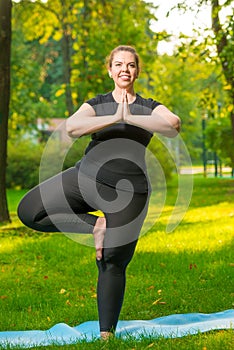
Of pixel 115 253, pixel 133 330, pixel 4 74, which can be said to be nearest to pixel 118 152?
pixel 115 253

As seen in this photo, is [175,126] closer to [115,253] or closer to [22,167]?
[115,253]

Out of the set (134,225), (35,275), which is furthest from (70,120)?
(35,275)

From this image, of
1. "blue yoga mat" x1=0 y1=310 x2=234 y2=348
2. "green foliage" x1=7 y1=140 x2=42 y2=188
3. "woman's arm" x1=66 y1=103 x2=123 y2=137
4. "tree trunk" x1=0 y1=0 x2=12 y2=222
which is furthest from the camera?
"green foliage" x1=7 y1=140 x2=42 y2=188

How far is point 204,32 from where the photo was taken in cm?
1574

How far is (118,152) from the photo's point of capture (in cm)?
502

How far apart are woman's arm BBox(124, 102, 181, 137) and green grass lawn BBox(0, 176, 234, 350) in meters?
1.51

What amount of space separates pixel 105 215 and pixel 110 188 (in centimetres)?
20

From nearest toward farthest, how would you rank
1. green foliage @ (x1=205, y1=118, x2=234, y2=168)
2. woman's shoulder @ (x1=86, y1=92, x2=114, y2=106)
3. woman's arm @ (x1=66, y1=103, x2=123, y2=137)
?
woman's arm @ (x1=66, y1=103, x2=123, y2=137) < woman's shoulder @ (x1=86, y1=92, x2=114, y2=106) < green foliage @ (x1=205, y1=118, x2=234, y2=168)

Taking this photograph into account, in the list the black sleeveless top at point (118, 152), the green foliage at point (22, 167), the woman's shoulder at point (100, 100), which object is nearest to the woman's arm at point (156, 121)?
the black sleeveless top at point (118, 152)

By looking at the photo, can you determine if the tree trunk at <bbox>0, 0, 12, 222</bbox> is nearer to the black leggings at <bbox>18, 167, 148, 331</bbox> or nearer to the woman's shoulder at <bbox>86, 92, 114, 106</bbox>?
the black leggings at <bbox>18, 167, 148, 331</bbox>

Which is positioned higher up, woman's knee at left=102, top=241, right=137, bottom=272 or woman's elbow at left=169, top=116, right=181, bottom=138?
woman's elbow at left=169, top=116, right=181, bottom=138

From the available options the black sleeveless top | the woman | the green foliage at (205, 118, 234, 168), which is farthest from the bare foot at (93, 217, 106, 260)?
the green foliage at (205, 118, 234, 168)

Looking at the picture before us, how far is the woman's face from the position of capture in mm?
5027

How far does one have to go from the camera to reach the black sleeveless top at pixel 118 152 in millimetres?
5000
